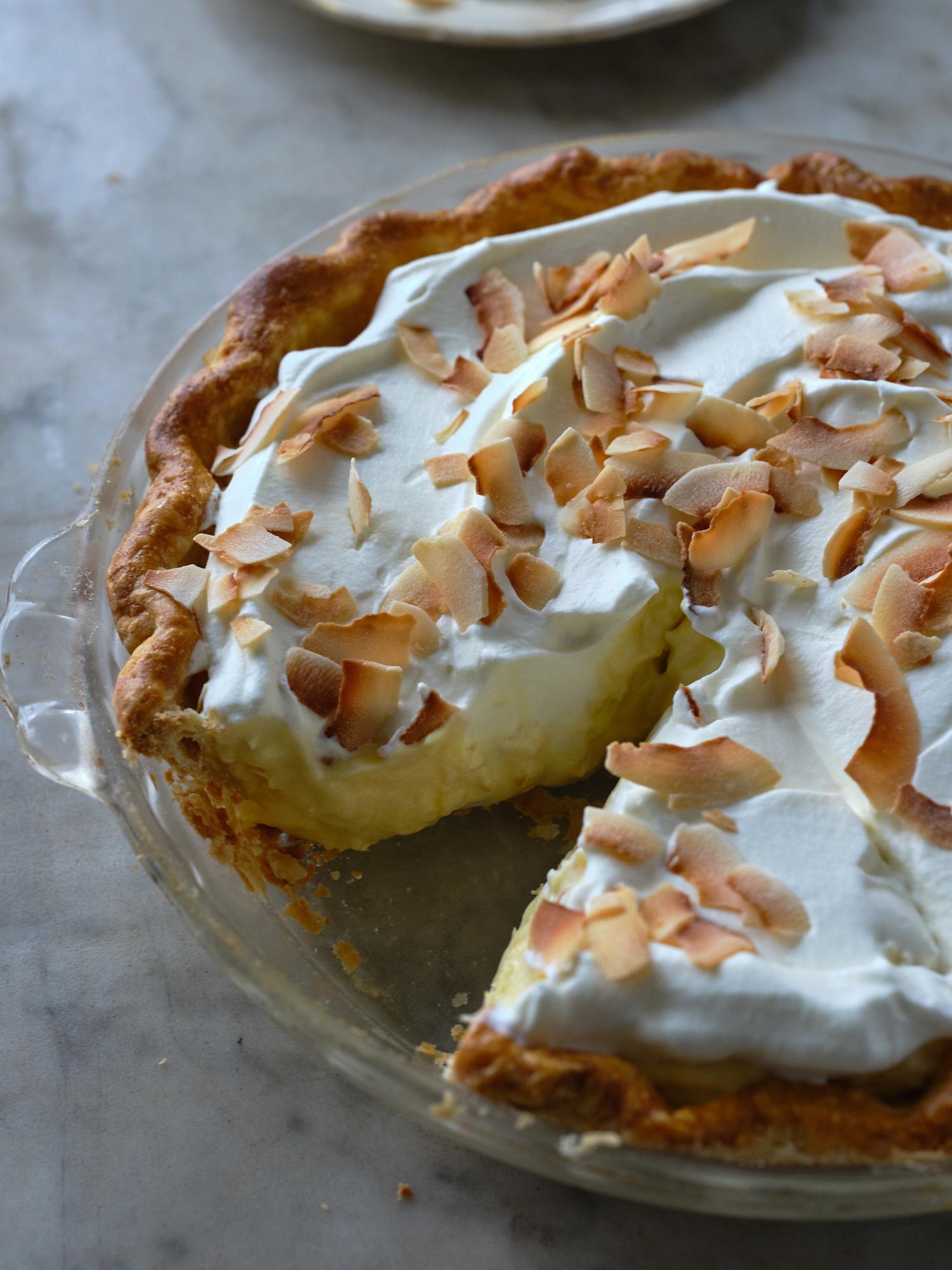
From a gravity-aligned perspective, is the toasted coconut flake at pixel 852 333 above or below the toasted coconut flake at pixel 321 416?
above

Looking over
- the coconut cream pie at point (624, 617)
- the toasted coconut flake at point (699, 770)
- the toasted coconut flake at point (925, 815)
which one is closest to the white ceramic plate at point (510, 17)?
the coconut cream pie at point (624, 617)

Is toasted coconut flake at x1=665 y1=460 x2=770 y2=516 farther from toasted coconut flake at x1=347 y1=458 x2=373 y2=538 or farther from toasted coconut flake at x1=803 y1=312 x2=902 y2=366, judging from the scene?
toasted coconut flake at x1=347 y1=458 x2=373 y2=538

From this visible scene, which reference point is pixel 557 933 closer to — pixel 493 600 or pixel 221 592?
pixel 493 600

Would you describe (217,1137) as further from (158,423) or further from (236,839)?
(158,423)

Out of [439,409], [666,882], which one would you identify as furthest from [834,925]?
[439,409]

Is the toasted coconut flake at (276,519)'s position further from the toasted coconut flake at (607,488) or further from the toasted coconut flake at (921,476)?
the toasted coconut flake at (921,476)

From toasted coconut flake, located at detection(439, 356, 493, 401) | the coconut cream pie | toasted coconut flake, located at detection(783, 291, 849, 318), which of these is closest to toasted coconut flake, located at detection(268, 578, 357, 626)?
the coconut cream pie

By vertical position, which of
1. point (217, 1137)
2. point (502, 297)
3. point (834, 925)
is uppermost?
point (502, 297)
